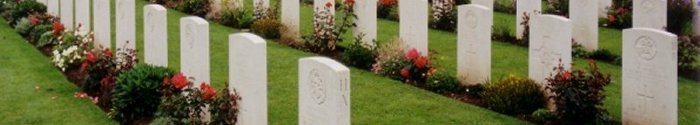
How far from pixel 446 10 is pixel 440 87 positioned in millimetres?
4459

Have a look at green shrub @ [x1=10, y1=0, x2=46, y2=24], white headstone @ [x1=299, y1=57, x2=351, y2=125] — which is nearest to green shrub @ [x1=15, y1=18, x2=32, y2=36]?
green shrub @ [x1=10, y1=0, x2=46, y2=24]

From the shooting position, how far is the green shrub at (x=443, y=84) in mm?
10141

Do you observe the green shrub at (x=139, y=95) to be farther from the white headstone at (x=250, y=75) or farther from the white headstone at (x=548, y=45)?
the white headstone at (x=548, y=45)

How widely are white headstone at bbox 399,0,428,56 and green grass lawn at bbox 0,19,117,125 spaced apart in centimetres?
327

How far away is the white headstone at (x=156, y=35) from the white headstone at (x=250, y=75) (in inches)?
65.0

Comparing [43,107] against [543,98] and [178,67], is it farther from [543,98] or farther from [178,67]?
[543,98]

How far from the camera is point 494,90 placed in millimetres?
9391

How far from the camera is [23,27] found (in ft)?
47.8

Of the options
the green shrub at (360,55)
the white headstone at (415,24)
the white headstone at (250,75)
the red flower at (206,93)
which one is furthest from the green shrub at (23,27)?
the white headstone at (250,75)

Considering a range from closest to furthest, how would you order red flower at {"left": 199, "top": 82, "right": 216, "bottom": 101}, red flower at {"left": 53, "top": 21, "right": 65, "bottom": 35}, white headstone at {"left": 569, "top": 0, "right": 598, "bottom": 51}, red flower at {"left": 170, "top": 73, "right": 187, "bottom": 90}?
red flower at {"left": 199, "top": 82, "right": 216, "bottom": 101}
red flower at {"left": 170, "top": 73, "right": 187, "bottom": 90}
white headstone at {"left": 569, "top": 0, "right": 598, "bottom": 51}
red flower at {"left": 53, "top": 21, "right": 65, "bottom": 35}

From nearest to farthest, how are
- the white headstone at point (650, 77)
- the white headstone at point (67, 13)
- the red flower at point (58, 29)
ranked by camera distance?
the white headstone at point (650, 77), the red flower at point (58, 29), the white headstone at point (67, 13)

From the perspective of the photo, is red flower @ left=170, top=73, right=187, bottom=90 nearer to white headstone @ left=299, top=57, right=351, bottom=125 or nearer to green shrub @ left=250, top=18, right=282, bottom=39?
white headstone @ left=299, top=57, right=351, bottom=125

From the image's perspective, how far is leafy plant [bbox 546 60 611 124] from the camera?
833 cm

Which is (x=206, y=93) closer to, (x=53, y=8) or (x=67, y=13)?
(x=67, y=13)
